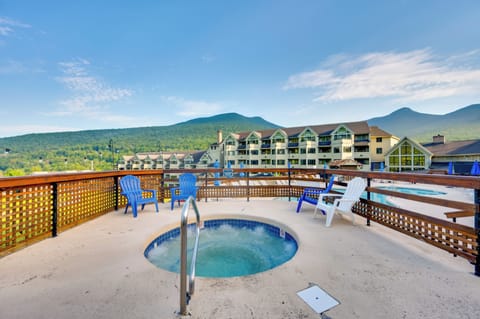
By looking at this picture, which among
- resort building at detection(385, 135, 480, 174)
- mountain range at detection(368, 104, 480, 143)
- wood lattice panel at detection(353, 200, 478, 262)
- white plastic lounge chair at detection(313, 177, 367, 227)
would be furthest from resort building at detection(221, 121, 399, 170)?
mountain range at detection(368, 104, 480, 143)

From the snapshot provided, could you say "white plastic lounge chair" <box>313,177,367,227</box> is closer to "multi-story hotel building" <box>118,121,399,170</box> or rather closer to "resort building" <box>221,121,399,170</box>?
"multi-story hotel building" <box>118,121,399,170</box>

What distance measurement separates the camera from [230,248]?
2949 millimetres

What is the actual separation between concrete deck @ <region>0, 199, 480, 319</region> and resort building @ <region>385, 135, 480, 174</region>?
2486 centimetres

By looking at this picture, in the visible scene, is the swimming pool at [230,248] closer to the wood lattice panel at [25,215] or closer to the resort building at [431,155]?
the wood lattice panel at [25,215]

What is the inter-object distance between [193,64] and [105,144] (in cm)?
2818

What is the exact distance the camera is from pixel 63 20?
883 cm

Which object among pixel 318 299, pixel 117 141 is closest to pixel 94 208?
pixel 318 299

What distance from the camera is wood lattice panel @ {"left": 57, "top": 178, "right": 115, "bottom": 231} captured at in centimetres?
320

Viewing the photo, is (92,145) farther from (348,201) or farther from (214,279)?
(348,201)

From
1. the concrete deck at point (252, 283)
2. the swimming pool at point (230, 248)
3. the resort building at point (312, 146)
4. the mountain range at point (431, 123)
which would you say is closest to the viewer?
the concrete deck at point (252, 283)

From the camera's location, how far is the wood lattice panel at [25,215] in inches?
94.1

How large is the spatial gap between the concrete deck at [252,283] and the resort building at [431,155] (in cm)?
2486

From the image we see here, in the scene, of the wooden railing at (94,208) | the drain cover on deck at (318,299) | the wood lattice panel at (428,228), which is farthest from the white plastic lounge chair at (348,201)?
the drain cover on deck at (318,299)

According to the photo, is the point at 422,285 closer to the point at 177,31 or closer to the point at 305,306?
the point at 305,306
